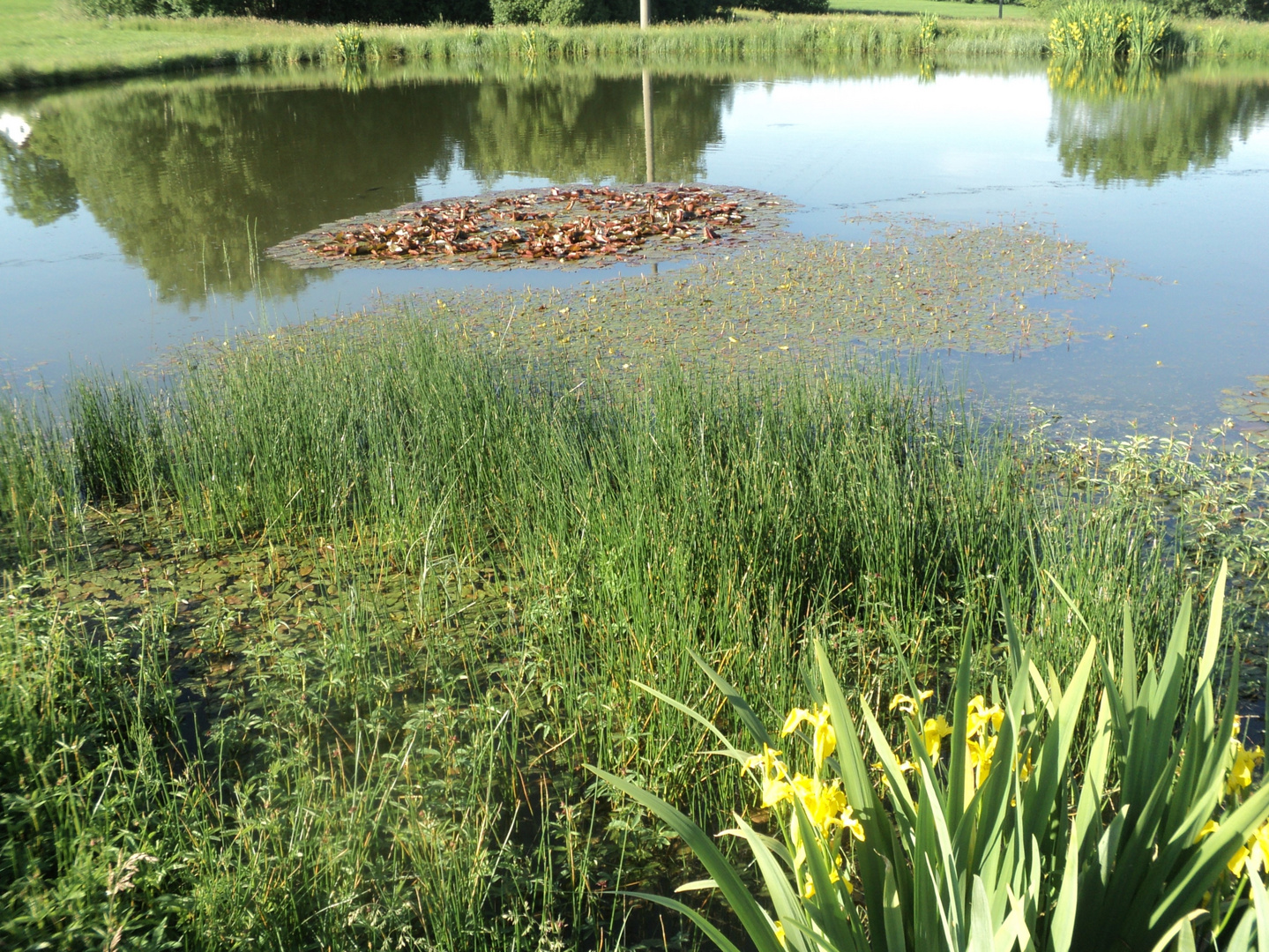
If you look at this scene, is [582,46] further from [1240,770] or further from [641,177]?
[1240,770]

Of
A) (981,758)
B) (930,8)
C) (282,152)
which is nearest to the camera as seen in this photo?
(981,758)

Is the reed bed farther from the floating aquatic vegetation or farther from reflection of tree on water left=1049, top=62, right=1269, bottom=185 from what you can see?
the floating aquatic vegetation

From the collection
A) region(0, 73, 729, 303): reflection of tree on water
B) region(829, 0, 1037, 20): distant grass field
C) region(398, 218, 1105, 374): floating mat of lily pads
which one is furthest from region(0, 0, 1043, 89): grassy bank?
region(398, 218, 1105, 374): floating mat of lily pads

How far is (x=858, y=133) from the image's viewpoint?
12695mm

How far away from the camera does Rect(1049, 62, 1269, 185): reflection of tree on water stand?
1053cm

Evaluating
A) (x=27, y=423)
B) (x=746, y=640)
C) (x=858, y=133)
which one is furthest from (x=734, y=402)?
(x=858, y=133)

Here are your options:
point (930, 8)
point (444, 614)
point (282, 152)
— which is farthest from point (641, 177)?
point (930, 8)

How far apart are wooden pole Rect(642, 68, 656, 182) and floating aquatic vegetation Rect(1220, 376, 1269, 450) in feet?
23.3

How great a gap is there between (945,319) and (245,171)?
28.9 feet

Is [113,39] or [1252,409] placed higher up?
[113,39]

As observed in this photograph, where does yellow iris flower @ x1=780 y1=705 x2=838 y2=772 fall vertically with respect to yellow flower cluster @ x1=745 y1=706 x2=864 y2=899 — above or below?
above

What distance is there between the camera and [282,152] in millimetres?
12164

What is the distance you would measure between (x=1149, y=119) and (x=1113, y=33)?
8.16m

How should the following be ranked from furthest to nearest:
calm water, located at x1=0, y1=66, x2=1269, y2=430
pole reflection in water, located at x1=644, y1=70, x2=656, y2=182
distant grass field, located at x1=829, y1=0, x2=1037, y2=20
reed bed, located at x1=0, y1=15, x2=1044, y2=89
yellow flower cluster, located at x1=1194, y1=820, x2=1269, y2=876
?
distant grass field, located at x1=829, y1=0, x2=1037, y2=20 → reed bed, located at x1=0, y1=15, x2=1044, y2=89 → pole reflection in water, located at x1=644, y1=70, x2=656, y2=182 → calm water, located at x1=0, y1=66, x2=1269, y2=430 → yellow flower cluster, located at x1=1194, y1=820, x2=1269, y2=876
